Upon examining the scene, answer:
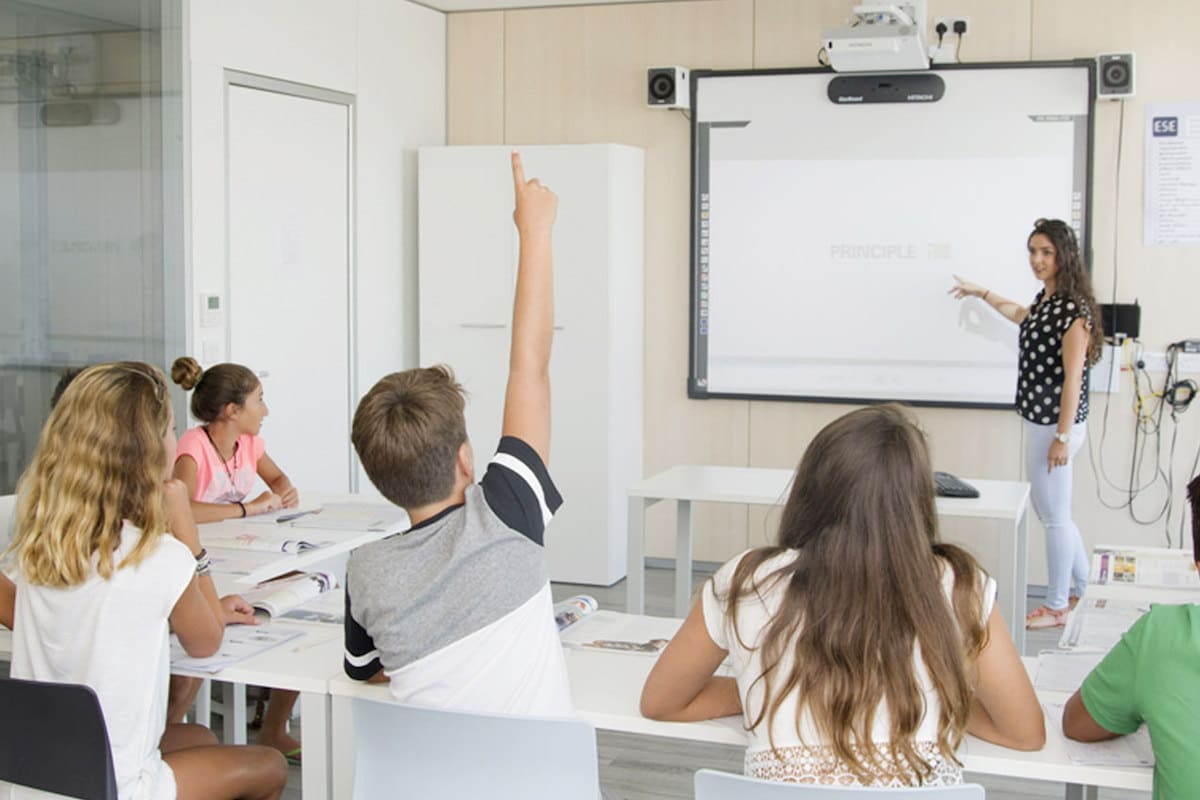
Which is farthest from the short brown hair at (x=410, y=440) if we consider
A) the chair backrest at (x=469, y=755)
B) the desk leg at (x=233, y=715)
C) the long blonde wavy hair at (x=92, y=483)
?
the desk leg at (x=233, y=715)

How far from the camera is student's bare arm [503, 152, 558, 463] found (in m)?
2.16

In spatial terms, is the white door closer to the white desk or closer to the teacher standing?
the white desk

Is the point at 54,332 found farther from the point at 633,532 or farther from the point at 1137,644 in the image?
the point at 1137,644

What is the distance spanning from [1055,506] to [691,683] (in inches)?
138

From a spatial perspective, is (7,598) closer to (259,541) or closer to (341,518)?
(259,541)

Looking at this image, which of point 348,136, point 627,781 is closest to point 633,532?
point 627,781

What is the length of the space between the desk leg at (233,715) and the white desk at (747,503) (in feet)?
4.86

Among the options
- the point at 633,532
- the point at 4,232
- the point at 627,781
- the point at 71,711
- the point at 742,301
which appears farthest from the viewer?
the point at 742,301

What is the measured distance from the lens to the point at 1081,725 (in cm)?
203

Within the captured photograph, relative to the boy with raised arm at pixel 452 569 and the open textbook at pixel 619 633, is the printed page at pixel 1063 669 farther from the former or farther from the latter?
the boy with raised arm at pixel 452 569

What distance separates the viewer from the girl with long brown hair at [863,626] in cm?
184

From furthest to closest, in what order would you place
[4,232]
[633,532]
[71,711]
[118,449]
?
1. [633,532]
2. [4,232]
3. [118,449]
4. [71,711]

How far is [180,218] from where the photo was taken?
488 centimetres

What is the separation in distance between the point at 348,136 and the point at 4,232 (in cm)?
198
